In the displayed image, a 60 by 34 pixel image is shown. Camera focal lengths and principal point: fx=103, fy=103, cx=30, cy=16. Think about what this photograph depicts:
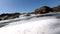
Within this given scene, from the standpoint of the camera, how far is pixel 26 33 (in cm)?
326

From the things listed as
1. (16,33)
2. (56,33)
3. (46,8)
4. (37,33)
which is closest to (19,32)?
(16,33)

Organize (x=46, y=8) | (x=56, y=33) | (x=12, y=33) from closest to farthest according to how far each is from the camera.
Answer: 1. (x=56, y=33)
2. (x=12, y=33)
3. (x=46, y=8)

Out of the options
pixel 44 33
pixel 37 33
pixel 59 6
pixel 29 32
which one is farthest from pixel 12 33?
pixel 59 6

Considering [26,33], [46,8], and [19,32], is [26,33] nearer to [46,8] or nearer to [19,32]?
[19,32]

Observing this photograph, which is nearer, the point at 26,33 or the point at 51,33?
the point at 51,33

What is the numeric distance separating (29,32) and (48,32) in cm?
61

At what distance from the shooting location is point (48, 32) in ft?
10.1

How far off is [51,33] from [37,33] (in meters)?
0.42

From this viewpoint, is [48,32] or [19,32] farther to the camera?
[19,32]

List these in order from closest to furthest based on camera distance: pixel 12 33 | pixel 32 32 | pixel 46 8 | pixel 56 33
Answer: pixel 56 33 < pixel 32 32 < pixel 12 33 < pixel 46 8

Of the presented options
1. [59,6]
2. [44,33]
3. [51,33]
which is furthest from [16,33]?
[59,6]

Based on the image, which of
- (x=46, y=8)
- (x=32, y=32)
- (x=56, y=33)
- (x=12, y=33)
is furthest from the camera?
(x=46, y=8)

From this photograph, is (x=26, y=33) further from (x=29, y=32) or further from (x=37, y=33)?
(x=37, y=33)

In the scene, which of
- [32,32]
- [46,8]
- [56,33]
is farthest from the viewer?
[46,8]
